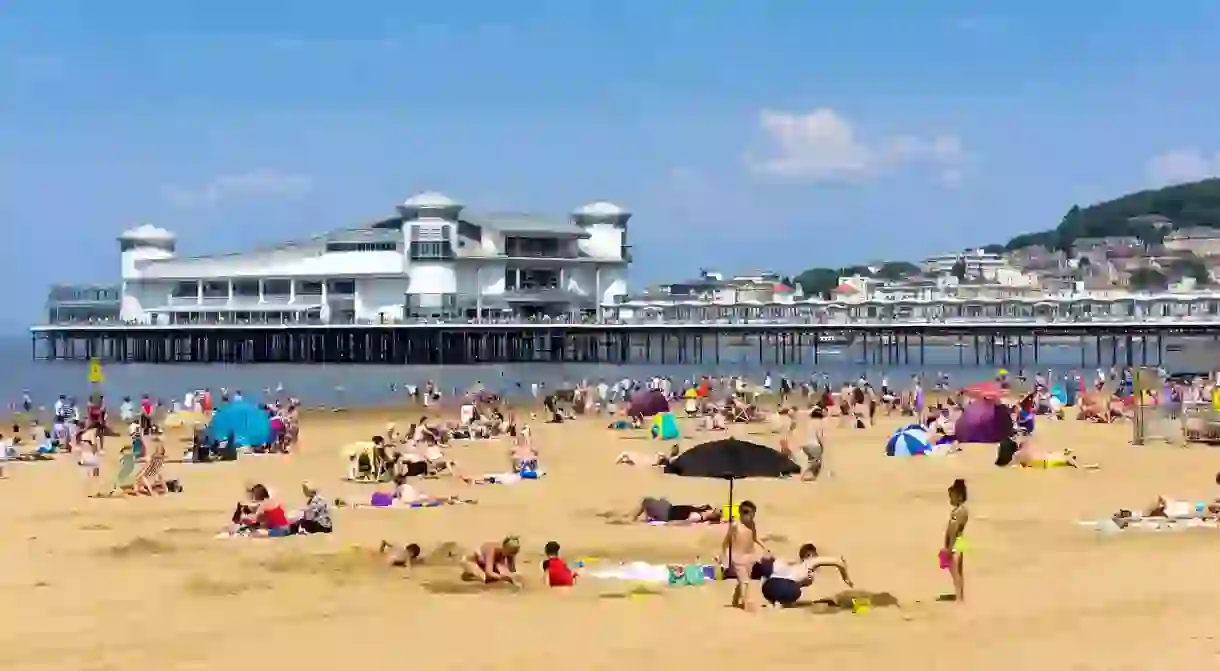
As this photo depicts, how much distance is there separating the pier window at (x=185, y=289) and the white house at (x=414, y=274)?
0.18ft

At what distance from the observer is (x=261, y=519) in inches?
583

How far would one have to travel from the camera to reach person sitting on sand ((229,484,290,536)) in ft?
48.4

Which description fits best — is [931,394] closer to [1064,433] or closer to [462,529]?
[1064,433]

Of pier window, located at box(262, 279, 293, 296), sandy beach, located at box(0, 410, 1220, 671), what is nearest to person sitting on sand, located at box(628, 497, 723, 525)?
sandy beach, located at box(0, 410, 1220, 671)

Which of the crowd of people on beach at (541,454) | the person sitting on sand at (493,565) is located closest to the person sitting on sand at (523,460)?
the crowd of people on beach at (541,454)

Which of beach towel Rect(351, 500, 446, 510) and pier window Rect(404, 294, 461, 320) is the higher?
pier window Rect(404, 294, 461, 320)

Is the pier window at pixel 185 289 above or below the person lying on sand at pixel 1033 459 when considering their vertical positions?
above

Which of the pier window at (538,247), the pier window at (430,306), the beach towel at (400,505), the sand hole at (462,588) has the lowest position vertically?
the sand hole at (462,588)

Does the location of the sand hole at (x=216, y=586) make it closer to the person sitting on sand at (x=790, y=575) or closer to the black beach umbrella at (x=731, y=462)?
the black beach umbrella at (x=731, y=462)

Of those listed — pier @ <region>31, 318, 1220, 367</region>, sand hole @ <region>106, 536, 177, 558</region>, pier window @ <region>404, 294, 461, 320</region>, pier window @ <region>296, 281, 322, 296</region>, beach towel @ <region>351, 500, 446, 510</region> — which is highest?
pier window @ <region>296, 281, 322, 296</region>

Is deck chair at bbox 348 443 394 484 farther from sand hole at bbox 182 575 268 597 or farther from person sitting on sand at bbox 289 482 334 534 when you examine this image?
sand hole at bbox 182 575 268 597

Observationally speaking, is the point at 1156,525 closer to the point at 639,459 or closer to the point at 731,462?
the point at 731,462

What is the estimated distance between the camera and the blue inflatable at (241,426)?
24.1 meters

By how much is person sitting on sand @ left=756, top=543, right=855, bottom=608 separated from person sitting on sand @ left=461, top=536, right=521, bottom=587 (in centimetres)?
183
